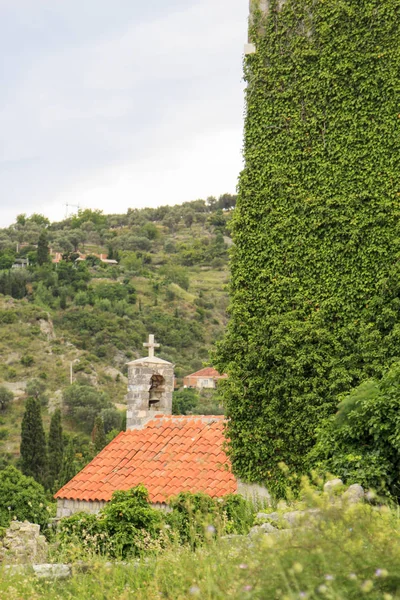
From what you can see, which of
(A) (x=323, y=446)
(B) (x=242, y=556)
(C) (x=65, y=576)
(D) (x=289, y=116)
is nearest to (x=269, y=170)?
(D) (x=289, y=116)

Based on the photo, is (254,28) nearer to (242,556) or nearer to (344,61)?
(344,61)

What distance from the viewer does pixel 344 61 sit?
11.5 meters

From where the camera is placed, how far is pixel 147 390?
1652cm

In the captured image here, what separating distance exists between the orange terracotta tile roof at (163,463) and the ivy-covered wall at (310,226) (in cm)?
125

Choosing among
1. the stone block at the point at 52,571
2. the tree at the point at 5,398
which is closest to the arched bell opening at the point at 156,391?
the stone block at the point at 52,571

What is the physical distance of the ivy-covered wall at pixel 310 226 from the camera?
11.1 m

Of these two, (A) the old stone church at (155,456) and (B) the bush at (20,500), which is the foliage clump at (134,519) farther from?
(B) the bush at (20,500)

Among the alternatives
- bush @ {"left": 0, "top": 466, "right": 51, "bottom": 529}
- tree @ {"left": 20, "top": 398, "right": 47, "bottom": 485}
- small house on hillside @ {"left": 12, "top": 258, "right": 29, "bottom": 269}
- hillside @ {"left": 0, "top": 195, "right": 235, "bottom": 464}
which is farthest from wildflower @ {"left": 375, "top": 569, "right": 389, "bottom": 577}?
small house on hillside @ {"left": 12, "top": 258, "right": 29, "bottom": 269}

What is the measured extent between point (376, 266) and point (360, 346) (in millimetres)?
1137

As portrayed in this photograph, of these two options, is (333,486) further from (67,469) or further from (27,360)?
(27,360)

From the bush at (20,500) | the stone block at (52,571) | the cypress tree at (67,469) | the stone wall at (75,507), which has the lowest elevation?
the cypress tree at (67,469)

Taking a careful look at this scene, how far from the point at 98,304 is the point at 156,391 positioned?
5970 cm

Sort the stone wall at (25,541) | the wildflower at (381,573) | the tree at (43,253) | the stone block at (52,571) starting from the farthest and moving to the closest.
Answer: the tree at (43,253) < the stone wall at (25,541) < the stone block at (52,571) < the wildflower at (381,573)

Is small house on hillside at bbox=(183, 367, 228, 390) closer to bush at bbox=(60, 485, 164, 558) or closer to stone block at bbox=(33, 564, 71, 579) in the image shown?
bush at bbox=(60, 485, 164, 558)
